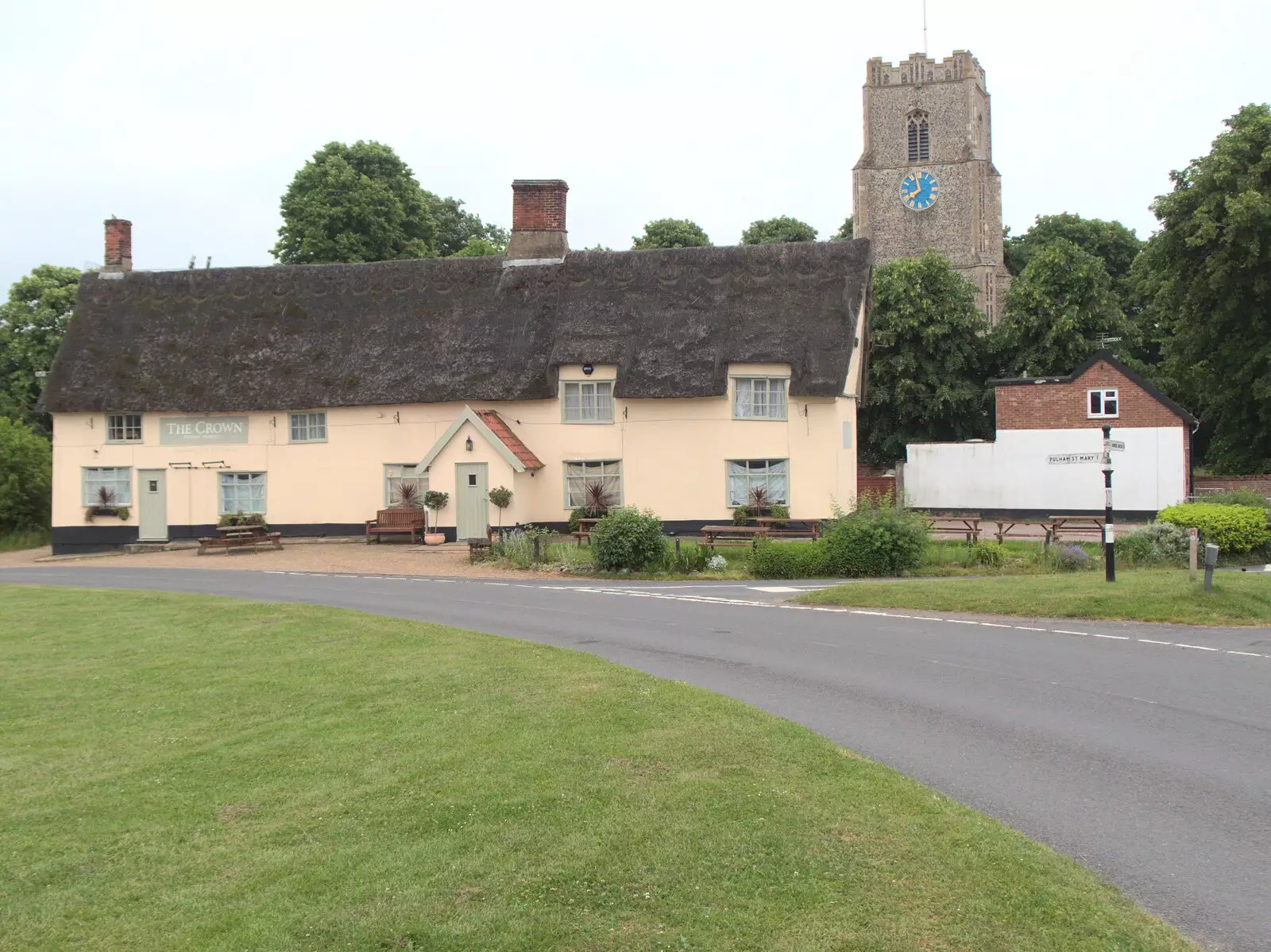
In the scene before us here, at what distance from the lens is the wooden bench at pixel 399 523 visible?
32.9 metres

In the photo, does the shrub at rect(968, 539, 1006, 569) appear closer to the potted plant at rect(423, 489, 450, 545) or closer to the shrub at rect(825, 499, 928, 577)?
the shrub at rect(825, 499, 928, 577)

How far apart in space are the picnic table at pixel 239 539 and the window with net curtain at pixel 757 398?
557 inches

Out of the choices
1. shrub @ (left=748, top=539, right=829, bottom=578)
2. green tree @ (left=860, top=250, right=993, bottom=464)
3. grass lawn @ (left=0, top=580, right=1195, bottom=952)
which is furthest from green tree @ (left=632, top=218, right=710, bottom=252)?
grass lawn @ (left=0, top=580, right=1195, bottom=952)

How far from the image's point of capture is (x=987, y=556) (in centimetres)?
2427

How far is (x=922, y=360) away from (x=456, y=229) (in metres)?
32.0

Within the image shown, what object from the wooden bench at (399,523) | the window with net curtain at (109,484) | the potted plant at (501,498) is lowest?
the wooden bench at (399,523)

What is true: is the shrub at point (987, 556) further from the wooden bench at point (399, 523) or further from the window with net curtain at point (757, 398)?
the wooden bench at point (399, 523)

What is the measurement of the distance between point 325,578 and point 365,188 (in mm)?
31062

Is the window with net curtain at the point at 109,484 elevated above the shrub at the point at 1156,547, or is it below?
above

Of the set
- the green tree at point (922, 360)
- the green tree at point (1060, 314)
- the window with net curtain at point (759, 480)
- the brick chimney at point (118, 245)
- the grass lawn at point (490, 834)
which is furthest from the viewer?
the green tree at point (922, 360)

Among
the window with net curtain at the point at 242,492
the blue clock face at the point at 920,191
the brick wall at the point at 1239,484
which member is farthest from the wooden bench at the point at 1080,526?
the blue clock face at the point at 920,191

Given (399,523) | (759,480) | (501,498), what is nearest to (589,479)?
(501,498)

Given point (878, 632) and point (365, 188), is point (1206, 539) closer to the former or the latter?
point (878, 632)

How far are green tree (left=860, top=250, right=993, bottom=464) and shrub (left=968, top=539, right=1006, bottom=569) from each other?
21356mm
